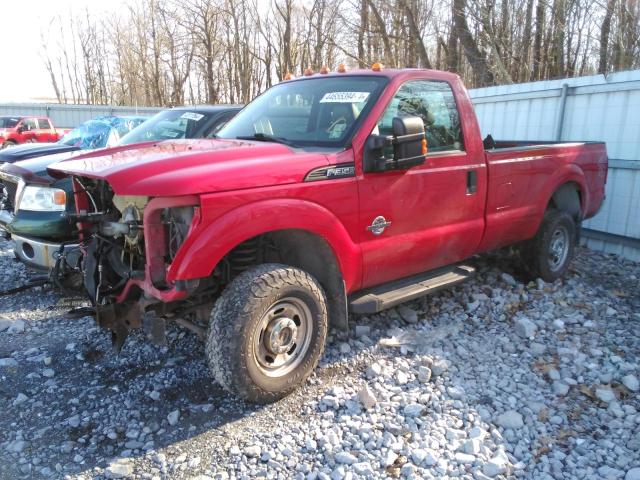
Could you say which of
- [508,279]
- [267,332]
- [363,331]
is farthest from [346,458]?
[508,279]

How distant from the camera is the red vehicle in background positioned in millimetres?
23266

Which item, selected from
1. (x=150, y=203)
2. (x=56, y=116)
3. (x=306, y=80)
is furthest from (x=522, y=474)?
(x=56, y=116)

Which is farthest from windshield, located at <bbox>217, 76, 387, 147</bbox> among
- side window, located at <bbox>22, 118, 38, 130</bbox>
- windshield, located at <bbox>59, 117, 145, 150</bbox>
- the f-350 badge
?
side window, located at <bbox>22, 118, 38, 130</bbox>

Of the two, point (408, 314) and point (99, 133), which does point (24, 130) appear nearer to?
point (99, 133)

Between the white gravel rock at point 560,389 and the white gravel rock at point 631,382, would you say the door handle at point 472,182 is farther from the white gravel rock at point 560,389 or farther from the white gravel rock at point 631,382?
the white gravel rock at point 631,382

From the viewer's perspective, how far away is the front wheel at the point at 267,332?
3162 millimetres

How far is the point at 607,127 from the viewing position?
7.25m

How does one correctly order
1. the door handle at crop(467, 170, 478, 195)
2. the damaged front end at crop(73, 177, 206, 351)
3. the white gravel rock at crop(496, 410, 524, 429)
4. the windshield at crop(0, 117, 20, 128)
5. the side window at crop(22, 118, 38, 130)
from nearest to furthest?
the damaged front end at crop(73, 177, 206, 351)
the white gravel rock at crop(496, 410, 524, 429)
the door handle at crop(467, 170, 478, 195)
the side window at crop(22, 118, 38, 130)
the windshield at crop(0, 117, 20, 128)

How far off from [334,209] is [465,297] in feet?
7.39

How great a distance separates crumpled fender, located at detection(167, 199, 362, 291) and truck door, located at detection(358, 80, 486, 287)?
0.26 m

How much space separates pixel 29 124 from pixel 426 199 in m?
24.3

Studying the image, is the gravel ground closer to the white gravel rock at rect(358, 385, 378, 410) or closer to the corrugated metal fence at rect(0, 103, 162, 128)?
the white gravel rock at rect(358, 385, 378, 410)

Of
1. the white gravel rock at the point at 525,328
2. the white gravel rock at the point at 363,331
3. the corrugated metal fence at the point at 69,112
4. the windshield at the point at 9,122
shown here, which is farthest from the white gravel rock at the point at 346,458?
the corrugated metal fence at the point at 69,112

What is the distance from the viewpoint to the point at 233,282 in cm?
328
